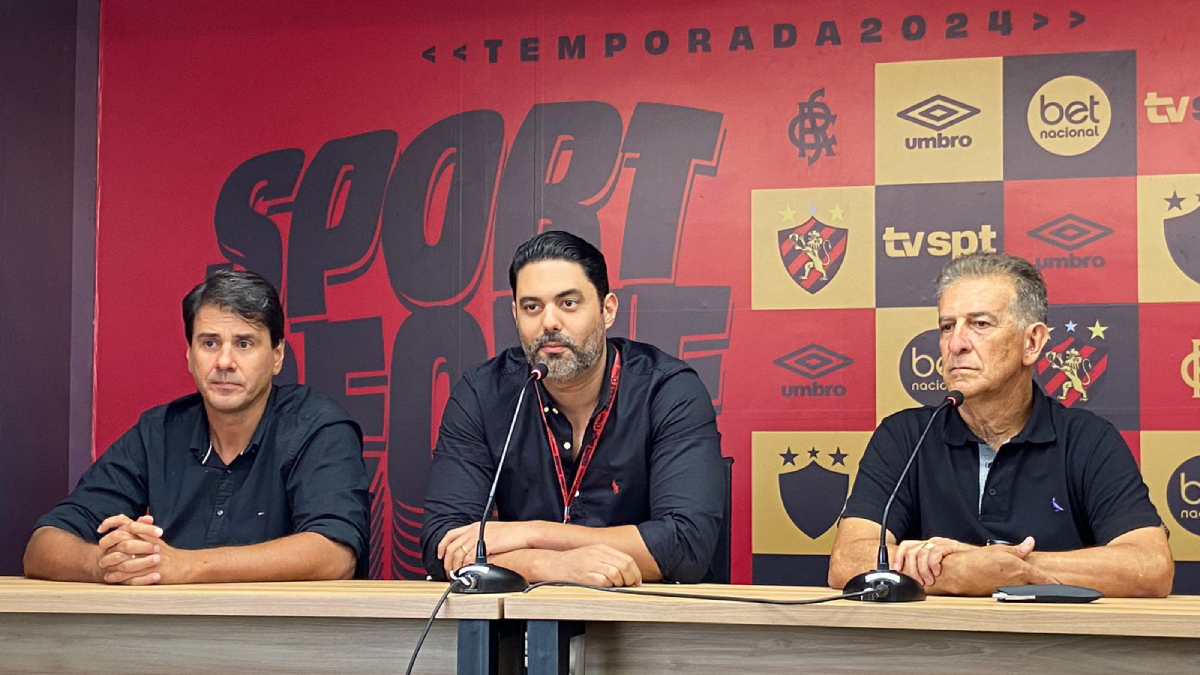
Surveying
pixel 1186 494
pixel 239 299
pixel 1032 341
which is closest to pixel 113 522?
pixel 239 299

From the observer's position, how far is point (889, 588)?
174cm

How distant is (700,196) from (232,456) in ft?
4.63

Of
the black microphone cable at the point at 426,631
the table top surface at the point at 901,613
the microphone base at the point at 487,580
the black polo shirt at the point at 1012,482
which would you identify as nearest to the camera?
the table top surface at the point at 901,613

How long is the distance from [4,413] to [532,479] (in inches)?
60.2

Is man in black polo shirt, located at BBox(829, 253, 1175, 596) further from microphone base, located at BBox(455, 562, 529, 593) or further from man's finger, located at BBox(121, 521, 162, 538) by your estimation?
man's finger, located at BBox(121, 521, 162, 538)

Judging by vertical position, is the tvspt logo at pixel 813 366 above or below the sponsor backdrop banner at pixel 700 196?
below

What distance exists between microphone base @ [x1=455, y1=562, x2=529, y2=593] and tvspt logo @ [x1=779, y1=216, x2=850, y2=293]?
172 cm

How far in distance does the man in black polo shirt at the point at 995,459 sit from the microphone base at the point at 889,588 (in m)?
0.50

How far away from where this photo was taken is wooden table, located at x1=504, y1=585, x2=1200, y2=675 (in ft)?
5.21

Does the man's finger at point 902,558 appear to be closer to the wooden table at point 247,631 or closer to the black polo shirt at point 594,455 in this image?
the black polo shirt at point 594,455

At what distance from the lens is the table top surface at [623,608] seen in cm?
159

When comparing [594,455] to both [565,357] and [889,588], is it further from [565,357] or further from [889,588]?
[889,588]

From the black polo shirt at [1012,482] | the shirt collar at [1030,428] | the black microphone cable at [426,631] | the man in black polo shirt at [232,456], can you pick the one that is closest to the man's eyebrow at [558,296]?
the man in black polo shirt at [232,456]

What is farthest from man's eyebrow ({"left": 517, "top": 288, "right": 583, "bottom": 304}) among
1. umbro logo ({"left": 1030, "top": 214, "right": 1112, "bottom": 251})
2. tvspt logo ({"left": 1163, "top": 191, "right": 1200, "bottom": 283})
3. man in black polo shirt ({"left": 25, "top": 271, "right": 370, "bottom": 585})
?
tvspt logo ({"left": 1163, "top": 191, "right": 1200, "bottom": 283})
